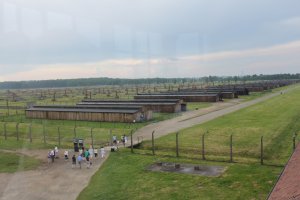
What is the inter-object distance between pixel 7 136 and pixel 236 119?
115ft

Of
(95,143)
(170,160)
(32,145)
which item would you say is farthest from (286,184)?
(32,145)

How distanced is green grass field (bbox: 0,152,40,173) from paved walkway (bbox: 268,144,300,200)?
2289cm

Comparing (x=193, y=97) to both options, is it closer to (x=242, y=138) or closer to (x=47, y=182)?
(x=242, y=138)

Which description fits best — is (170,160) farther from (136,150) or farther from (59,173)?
(59,173)

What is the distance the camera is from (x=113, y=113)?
60.1 m

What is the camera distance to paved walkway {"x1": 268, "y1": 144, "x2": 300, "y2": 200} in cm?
1207

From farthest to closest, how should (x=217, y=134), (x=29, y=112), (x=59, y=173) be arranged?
(x=29, y=112) < (x=217, y=134) < (x=59, y=173)

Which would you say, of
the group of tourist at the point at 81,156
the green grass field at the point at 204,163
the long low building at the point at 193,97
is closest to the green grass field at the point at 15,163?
the group of tourist at the point at 81,156

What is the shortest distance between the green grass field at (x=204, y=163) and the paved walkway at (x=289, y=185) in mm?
→ 5971

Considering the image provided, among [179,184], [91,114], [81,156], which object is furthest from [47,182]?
[91,114]

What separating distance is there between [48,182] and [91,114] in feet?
118

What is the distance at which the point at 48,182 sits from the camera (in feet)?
88.3

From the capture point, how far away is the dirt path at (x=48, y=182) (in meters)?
24.2

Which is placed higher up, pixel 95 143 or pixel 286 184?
pixel 286 184
